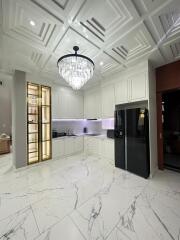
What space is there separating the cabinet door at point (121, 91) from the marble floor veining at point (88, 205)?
2.14 metres

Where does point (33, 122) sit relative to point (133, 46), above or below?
below

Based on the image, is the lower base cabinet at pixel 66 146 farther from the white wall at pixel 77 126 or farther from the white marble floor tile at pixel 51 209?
the white marble floor tile at pixel 51 209

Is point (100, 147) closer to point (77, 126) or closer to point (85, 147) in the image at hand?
point (85, 147)

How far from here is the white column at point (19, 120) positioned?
3.71 m

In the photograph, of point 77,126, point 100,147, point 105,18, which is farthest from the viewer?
point 77,126

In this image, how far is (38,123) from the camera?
4.33 metres

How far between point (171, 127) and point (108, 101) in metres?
2.15

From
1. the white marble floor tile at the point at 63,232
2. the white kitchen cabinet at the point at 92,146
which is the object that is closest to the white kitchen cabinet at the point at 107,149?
the white kitchen cabinet at the point at 92,146

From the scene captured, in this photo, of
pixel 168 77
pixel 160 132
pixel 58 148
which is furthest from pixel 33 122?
pixel 168 77

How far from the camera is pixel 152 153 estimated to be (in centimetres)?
338

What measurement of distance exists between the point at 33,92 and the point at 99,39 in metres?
2.96

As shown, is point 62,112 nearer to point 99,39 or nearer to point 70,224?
point 99,39

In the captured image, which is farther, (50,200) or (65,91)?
(65,91)

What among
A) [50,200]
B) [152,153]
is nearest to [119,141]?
[152,153]
